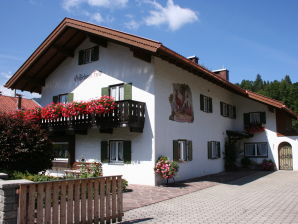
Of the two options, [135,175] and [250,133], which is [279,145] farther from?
[135,175]

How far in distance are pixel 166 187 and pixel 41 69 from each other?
1081 centimetres

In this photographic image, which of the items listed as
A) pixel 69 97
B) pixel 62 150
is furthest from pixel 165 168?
pixel 69 97

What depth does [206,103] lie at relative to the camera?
1795 cm

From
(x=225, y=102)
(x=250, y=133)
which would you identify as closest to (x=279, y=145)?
(x=250, y=133)

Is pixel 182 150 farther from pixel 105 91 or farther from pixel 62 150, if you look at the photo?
pixel 62 150

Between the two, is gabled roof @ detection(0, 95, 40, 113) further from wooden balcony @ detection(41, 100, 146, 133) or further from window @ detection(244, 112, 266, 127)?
window @ detection(244, 112, 266, 127)

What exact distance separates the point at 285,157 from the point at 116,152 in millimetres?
13165

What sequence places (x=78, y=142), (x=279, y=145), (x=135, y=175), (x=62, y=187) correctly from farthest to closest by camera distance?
1. (x=279, y=145)
2. (x=78, y=142)
3. (x=135, y=175)
4. (x=62, y=187)

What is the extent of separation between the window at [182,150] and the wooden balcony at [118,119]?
7.14 feet

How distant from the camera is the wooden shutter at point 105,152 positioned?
562 inches

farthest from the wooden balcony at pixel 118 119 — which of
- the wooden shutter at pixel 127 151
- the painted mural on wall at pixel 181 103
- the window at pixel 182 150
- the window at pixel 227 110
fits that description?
the window at pixel 227 110

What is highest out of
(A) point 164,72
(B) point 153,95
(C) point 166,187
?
(A) point 164,72

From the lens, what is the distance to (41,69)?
58.6ft

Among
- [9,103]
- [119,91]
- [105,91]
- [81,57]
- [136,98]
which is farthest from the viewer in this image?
[9,103]
